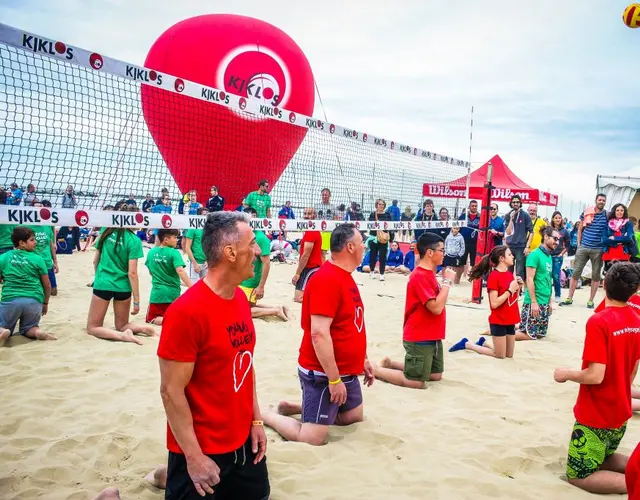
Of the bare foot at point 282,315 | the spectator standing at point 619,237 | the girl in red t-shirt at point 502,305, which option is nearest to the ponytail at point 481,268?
the girl in red t-shirt at point 502,305

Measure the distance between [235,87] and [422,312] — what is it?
7121mm

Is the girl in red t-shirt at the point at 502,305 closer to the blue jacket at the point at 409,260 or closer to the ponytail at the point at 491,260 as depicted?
the ponytail at the point at 491,260

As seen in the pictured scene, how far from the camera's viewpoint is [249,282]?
682cm

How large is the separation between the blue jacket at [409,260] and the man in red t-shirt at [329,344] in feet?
33.5

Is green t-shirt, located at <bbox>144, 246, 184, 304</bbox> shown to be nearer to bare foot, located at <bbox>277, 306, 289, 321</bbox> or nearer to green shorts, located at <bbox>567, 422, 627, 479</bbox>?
bare foot, located at <bbox>277, 306, 289, 321</bbox>

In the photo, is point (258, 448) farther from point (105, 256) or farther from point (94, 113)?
point (105, 256)

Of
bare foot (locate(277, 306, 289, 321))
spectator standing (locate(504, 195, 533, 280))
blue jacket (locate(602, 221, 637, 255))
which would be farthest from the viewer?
spectator standing (locate(504, 195, 533, 280))

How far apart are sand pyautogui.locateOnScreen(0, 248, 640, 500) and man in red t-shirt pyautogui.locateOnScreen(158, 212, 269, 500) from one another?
29.8 inches

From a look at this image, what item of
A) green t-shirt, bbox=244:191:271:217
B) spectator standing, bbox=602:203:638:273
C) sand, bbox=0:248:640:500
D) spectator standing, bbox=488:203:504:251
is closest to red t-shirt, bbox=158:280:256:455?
sand, bbox=0:248:640:500

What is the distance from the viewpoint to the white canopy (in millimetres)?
15195

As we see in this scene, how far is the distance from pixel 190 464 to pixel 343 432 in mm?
1865

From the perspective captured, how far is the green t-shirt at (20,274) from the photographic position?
5.54m

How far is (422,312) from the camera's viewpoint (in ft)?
15.4

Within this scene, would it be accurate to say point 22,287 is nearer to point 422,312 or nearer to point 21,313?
point 21,313
